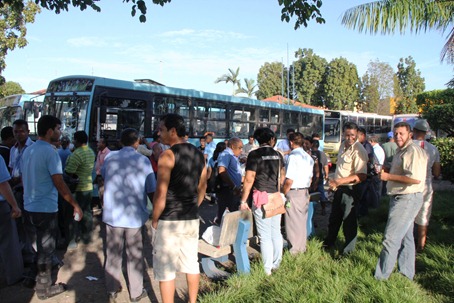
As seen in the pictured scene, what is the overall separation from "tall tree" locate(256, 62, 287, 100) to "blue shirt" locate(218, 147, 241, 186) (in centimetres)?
4718

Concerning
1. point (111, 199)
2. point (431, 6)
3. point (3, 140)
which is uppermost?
point (431, 6)

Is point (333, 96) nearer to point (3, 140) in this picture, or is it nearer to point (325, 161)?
point (325, 161)

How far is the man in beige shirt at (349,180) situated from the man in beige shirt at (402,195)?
852 millimetres

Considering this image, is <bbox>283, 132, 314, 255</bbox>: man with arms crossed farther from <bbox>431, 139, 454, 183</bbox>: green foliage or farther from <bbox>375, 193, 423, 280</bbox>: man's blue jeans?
<bbox>431, 139, 454, 183</bbox>: green foliage

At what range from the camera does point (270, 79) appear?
5366 centimetres

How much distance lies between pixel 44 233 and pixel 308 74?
4587cm

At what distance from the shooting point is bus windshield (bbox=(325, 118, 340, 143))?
25.7 meters

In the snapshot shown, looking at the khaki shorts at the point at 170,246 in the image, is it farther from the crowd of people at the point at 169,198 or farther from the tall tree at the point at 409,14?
the tall tree at the point at 409,14

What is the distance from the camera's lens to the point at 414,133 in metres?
5.96

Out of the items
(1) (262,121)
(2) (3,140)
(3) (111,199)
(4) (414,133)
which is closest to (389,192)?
(4) (414,133)

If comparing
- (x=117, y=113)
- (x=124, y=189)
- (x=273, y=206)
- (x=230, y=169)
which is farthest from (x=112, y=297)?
(x=117, y=113)

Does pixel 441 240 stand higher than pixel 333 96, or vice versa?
pixel 333 96

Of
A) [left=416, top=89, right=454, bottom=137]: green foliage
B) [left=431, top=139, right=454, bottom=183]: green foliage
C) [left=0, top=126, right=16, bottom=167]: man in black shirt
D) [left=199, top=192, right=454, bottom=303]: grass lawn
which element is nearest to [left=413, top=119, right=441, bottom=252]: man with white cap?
[left=199, top=192, right=454, bottom=303]: grass lawn

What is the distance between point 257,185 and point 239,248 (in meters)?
0.81
